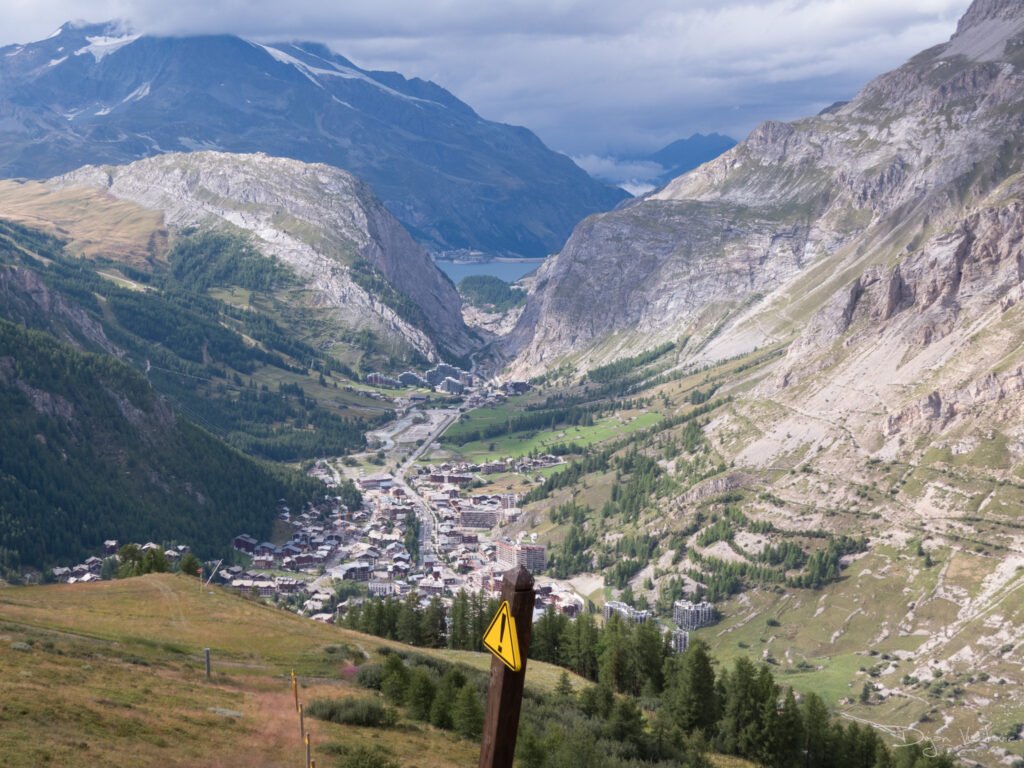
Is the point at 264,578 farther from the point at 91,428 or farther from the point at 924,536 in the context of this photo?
the point at 924,536

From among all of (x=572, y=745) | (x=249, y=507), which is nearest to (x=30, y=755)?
(x=572, y=745)

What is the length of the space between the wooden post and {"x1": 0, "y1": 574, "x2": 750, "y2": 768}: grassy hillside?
1896 centimetres

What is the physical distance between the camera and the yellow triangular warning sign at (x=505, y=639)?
15.6 meters

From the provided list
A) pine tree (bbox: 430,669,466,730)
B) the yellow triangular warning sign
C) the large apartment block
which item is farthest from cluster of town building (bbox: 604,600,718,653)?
the yellow triangular warning sign

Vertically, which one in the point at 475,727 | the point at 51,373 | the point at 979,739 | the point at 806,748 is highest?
the point at 51,373

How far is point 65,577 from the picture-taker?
138250 mm

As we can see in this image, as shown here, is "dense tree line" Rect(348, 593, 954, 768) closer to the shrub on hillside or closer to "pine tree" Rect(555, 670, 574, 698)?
"pine tree" Rect(555, 670, 574, 698)

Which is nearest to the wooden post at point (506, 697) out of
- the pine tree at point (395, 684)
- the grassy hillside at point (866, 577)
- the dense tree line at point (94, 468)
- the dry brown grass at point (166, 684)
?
the dry brown grass at point (166, 684)

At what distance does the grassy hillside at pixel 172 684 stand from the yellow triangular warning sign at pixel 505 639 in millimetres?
19781

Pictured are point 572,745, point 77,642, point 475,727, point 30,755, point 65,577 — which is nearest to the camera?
point 30,755

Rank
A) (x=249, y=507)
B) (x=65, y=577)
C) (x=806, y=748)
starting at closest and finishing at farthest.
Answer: (x=806, y=748), (x=65, y=577), (x=249, y=507)

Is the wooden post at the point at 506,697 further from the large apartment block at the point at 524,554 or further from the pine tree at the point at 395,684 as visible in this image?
the large apartment block at the point at 524,554

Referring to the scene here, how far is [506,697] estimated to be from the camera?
16.0 meters

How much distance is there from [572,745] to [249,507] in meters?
166
